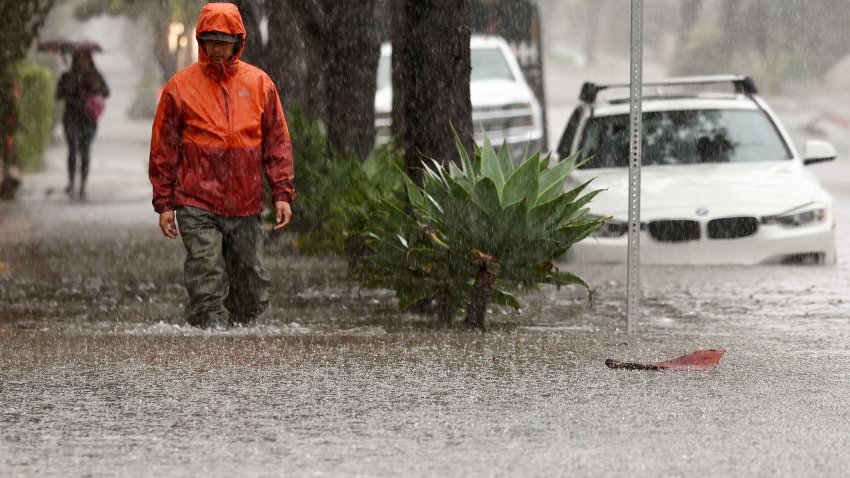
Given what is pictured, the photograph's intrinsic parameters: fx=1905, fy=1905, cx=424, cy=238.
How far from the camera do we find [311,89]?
759 inches

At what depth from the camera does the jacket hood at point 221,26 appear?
9.20 m

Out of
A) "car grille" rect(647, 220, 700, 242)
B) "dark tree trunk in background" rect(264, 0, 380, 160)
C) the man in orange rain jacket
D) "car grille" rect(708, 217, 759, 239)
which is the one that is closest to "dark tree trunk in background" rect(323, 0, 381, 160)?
"dark tree trunk in background" rect(264, 0, 380, 160)

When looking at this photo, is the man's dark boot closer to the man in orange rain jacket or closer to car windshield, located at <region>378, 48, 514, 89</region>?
the man in orange rain jacket

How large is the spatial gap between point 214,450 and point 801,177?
27.8 feet

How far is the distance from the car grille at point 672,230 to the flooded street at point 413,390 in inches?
26.8

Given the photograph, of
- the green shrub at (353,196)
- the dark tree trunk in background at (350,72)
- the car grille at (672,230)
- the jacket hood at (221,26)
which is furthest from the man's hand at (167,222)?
the dark tree trunk in background at (350,72)

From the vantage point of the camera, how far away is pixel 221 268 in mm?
9625

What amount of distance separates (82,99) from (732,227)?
1178 centimetres

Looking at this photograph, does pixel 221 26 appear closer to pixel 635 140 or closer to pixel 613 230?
pixel 635 140

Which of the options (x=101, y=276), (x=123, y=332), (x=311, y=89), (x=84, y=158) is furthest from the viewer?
(x=84, y=158)

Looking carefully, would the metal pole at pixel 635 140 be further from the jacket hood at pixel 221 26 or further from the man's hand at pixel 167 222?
the man's hand at pixel 167 222

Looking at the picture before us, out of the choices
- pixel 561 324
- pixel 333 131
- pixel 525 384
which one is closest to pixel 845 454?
pixel 525 384

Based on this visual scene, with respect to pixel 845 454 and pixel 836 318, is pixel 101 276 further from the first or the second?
pixel 845 454

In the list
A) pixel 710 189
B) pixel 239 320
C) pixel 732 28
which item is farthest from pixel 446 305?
pixel 732 28
